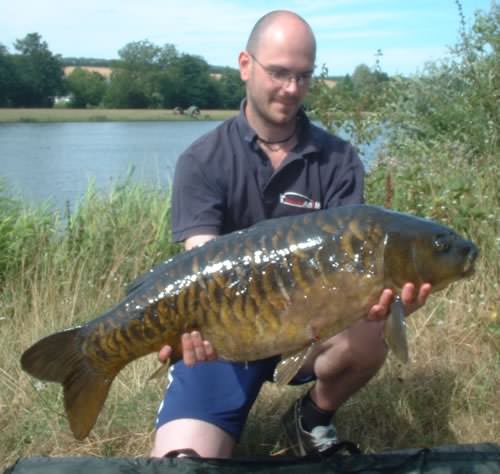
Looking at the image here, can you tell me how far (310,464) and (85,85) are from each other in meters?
24.9

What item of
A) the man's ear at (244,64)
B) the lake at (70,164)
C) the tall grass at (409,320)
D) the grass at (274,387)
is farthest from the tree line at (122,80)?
the man's ear at (244,64)

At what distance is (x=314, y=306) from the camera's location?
1770 millimetres

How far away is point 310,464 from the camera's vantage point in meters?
2.00

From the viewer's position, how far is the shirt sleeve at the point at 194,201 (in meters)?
2.30

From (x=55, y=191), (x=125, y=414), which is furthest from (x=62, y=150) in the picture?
(x=125, y=414)

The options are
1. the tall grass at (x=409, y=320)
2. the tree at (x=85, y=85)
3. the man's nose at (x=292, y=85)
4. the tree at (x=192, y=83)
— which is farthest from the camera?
the tree at (x=85, y=85)

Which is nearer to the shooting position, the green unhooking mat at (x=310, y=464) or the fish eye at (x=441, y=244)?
the fish eye at (x=441, y=244)

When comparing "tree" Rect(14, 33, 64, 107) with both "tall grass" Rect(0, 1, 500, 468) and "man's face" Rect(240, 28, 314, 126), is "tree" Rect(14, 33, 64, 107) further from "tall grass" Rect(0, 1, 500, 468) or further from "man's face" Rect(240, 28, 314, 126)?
"man's face" Rect(240, 28, 314, 126)

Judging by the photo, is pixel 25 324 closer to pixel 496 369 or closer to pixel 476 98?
pixel 496 369

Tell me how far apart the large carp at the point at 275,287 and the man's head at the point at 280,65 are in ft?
2.09

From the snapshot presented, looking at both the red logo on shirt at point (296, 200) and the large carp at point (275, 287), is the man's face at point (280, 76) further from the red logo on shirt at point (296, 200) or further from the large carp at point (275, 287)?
the large carp at point (275, 287)

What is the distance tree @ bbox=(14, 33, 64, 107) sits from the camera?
23.1 m

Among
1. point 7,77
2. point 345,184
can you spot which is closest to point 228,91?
point 7,77

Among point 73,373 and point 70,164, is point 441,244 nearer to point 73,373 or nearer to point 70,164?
point 73,373
